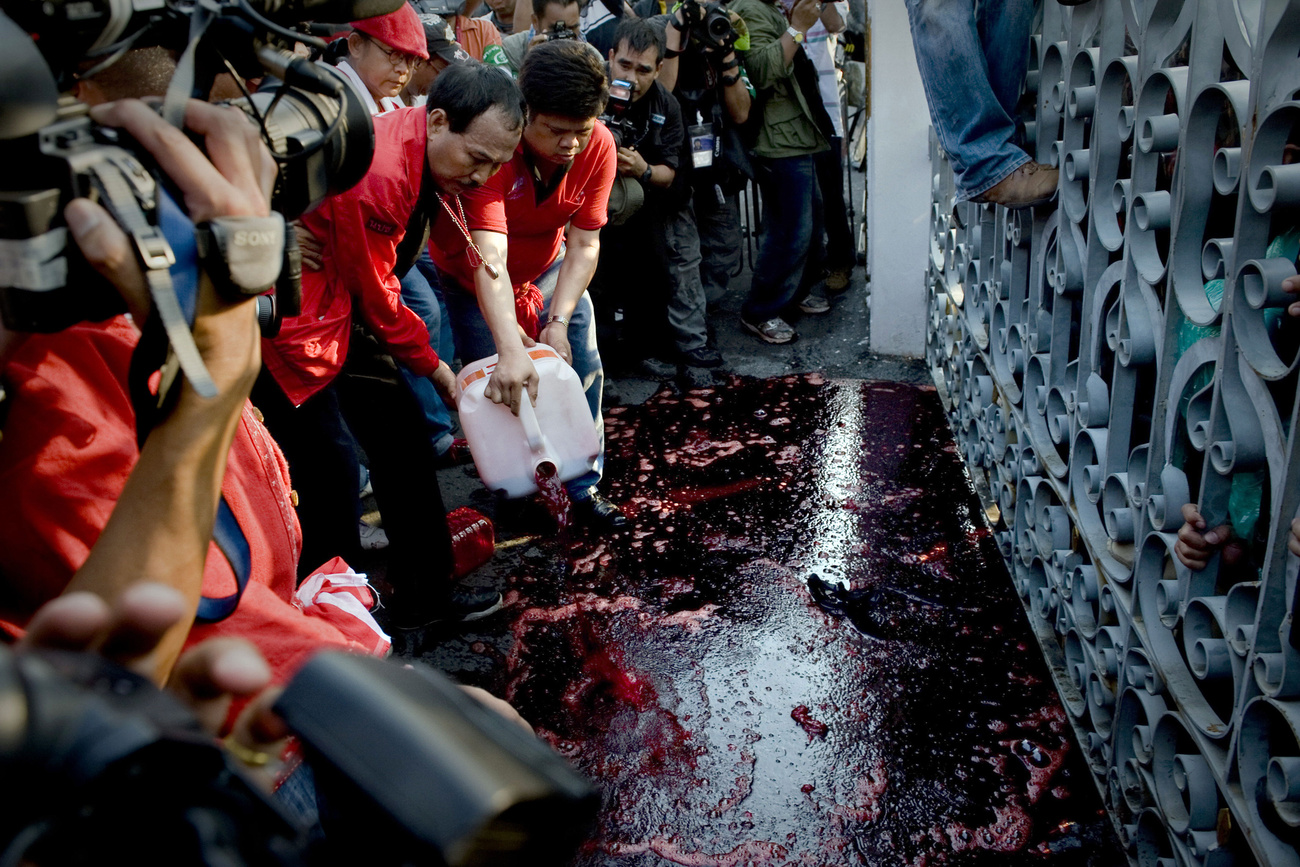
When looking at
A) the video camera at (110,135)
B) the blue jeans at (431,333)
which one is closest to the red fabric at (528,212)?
the blue jeans at (431,333)

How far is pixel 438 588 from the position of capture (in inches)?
132

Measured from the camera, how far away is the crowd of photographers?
1.08 metres

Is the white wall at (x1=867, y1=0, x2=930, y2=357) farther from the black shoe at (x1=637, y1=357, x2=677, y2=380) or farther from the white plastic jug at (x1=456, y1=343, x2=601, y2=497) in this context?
the white plastic jug at (x1=456, y1=343, x2=601, y2=497)

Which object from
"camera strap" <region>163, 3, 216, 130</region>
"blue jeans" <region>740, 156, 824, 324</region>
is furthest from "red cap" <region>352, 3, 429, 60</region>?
"camera strap" <region>163, 3, 216, 130</region>

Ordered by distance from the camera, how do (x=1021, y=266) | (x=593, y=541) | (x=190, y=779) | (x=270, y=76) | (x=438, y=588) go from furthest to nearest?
(x=593, y=541)
(x=438, y=588)
(x=1021, y=266)
(x=270, y=76)
(x=190, y=779)

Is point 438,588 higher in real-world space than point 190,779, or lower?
lower

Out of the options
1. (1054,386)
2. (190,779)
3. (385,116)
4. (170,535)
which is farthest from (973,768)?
(385,116)

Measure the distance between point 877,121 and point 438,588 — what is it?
3268 millimetres

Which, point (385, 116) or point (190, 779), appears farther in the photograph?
point (385, 116)

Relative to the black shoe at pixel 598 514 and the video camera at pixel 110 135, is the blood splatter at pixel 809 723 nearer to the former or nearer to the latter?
the black shoe at pixel 598 514

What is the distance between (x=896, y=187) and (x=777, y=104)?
1.11m

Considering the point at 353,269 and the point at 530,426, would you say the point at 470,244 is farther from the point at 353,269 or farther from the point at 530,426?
the point at 530,426

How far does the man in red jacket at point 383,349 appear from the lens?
2.86 metres

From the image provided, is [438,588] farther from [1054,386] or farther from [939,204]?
[939,204]
